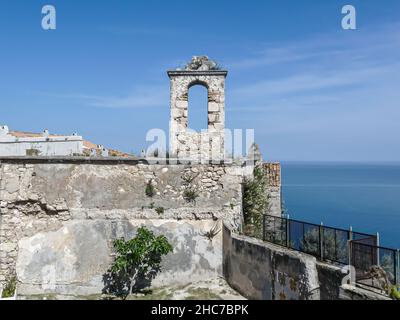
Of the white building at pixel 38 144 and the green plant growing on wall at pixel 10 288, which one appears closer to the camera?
the green plant growing on wall at pixel 10 288

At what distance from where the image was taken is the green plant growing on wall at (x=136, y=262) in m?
9.59

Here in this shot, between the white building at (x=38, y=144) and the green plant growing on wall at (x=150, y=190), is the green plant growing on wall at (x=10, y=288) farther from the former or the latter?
the white building at (x=38, y=144)

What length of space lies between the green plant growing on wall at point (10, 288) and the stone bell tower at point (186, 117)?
5.83m

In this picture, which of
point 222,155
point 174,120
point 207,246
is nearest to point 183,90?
point 174,120

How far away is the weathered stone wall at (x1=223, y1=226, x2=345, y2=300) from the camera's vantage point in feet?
22.8

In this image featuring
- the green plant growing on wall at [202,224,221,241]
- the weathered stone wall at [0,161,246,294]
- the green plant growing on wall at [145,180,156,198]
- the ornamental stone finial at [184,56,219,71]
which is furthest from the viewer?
the ornamental stone finial at [184,56,219,71]

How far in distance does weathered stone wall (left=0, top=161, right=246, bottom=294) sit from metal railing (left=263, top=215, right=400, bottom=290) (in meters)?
2.04

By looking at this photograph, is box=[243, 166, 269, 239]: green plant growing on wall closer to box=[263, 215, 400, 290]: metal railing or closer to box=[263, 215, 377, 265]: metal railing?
box=[263, 215, 377, 265]: metal railing

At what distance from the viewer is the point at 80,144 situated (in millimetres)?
23062

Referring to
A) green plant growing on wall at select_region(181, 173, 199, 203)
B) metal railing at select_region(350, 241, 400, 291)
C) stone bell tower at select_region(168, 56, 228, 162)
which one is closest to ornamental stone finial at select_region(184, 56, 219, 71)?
stone bell tower at select_region(168, 56, 228, 162)

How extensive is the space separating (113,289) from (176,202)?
10.1 ft

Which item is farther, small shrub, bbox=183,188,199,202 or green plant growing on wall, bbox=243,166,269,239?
green plant growing on wall, bbox=243,166,269,239

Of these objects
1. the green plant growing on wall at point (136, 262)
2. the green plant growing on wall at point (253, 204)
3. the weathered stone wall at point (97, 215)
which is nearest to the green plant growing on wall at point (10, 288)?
the weathered stone wall at point (97, 215)
